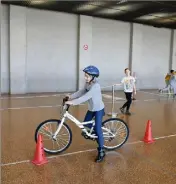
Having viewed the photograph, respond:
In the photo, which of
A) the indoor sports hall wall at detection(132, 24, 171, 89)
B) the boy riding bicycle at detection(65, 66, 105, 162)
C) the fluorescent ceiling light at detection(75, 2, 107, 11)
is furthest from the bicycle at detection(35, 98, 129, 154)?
the indoor sports hall wall at detection(132, 24, 171, 89)

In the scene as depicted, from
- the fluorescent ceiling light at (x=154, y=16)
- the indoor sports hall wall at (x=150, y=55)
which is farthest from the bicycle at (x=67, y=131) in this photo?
the indoor sports hall wall at (x=150, y=55)

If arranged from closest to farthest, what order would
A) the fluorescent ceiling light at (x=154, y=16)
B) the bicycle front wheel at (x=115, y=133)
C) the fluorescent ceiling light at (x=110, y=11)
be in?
the bicycle front wheel at (x=115, y=133), the fluorescent ceiling light at (x=110, y=11), the fluorescent ceiling light at (x=154, y=16)

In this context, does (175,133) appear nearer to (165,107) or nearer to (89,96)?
(89,96)

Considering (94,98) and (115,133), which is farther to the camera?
(115,133)

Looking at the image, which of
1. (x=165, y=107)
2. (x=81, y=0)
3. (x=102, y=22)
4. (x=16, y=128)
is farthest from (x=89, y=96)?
(x=102, y=22)

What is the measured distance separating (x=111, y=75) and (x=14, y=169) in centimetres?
1164

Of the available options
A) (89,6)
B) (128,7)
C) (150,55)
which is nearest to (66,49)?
(89,6)

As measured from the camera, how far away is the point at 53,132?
4449 millimetres

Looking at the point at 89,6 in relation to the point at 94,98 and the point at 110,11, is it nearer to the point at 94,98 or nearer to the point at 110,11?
the point at 110,11

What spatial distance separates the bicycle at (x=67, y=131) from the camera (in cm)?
435

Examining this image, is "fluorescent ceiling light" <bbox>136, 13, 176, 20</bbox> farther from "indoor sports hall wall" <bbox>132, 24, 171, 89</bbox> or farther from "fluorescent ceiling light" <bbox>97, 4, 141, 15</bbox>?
"fluorescent ceiling light" <bbox>97, 4, 141, 15</bbox>

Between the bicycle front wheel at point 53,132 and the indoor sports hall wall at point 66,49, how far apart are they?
8.05 metres

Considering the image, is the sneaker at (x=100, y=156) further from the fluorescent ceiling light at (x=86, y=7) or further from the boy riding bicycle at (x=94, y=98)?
the fluorescent ceiling light at (x=86, y=7)

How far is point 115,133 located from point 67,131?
3.02ft
